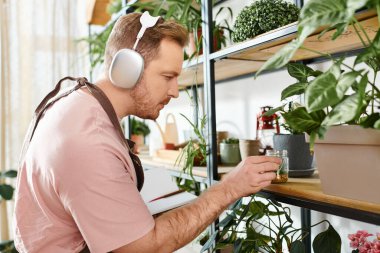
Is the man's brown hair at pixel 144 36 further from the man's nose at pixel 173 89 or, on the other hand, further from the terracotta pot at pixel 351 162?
the terracotta pot at pixel 351 162

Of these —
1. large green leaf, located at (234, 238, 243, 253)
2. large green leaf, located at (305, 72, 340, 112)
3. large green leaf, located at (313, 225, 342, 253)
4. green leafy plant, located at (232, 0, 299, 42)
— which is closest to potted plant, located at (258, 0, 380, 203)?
large green leaf, located at (305, 72, 340, 112)

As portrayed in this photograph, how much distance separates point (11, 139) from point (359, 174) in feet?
8.40

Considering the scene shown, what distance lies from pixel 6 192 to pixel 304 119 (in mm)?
2184

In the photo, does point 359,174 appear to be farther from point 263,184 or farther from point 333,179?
point 263,184

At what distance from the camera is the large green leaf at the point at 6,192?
88.0 inches

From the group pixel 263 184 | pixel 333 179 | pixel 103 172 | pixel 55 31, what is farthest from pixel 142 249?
pixel 55 31

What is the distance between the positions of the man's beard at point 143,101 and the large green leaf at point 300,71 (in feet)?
1.49

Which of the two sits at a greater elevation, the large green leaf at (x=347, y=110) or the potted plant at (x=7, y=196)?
the large green leaf at (x=347, y=110)

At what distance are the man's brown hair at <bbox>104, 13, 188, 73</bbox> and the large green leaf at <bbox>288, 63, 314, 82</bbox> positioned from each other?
1.31ft

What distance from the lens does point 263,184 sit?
3.08 ft

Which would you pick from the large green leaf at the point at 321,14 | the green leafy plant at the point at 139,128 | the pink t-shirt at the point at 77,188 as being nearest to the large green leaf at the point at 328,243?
the pink t-shirt at the point at 77,188

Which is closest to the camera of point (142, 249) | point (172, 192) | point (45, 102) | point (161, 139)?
point (142, 249)

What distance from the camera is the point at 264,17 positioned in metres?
1.04

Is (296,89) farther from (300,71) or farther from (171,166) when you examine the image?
(171,166)
